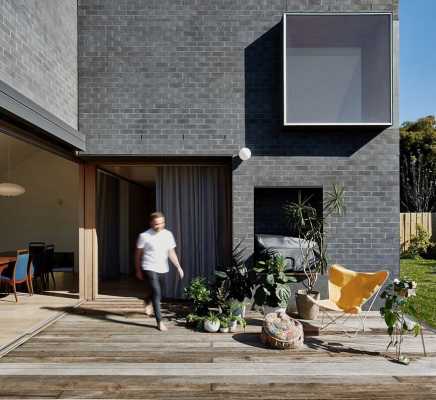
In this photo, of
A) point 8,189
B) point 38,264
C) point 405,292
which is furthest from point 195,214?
point 8,189

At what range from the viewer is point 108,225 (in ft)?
27.9

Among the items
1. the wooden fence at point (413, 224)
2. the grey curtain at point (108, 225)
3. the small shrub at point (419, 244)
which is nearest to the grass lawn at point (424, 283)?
the small shrub at point (419, 244)

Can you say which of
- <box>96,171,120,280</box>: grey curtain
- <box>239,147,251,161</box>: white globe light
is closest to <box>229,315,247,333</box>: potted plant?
<box>239,147,251,161</box>: white globe light

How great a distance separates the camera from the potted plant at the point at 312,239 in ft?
16.5

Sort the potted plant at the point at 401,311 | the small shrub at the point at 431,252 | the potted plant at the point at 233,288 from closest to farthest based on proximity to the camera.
Result: the potted plant at the point at 401,311
the potted plant at the point at 233,288
the small shrub at the point at 431,252

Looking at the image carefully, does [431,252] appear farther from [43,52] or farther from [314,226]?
[43,52]

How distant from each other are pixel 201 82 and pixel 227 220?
2.20 metres

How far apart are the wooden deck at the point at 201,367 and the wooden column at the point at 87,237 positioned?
4.86 ft

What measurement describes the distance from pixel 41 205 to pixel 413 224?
11.1 meters

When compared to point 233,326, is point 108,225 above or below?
above

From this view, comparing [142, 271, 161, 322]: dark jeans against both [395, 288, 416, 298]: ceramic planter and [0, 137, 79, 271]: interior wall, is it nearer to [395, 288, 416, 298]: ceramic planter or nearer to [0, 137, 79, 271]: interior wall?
[395, 288, 416, 298]: ceramic planter

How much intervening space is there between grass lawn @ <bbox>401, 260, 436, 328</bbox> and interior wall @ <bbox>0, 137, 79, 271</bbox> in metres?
8.03

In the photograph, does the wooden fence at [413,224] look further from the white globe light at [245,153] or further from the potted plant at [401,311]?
the potted plant at [401,311]

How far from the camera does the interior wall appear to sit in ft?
32.1
